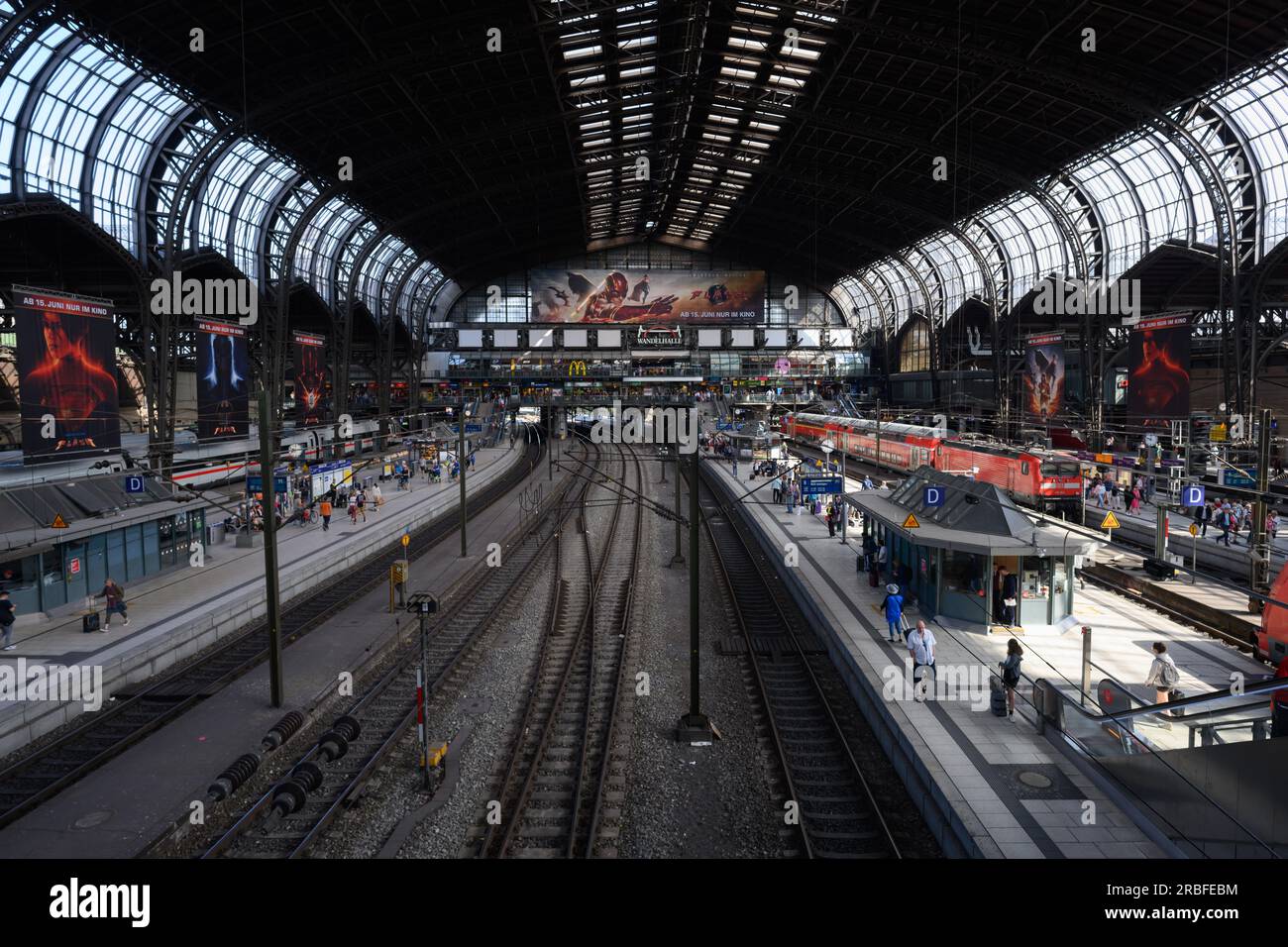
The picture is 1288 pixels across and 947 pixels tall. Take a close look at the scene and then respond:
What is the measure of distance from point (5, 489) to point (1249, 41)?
4144 centimetres

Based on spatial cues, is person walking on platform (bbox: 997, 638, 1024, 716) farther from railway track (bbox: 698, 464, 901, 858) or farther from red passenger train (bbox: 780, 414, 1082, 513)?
red passenger train (bbox: 780, 414, 1082, 513)

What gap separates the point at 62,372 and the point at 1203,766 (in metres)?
25.5

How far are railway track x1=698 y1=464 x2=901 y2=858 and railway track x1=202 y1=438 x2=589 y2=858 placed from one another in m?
5.84

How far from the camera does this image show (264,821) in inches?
368

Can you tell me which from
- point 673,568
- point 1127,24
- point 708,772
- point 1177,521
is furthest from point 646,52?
point 708,772

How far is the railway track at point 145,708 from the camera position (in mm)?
10336

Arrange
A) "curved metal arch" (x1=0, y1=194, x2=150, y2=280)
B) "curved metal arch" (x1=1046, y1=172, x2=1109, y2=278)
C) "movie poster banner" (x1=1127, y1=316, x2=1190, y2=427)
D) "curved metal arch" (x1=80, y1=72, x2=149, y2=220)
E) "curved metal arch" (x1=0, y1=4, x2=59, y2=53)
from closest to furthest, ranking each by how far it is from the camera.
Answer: "curved metal arch" (x1=0, y1=4, x2=59, y2=53)
"curved metal arch" (x1=0, y1=194, x2=150, y2=280)
"movie poster banner" (x1=1127, y1=316, x2=1190, y2=427)
"curved metal arch" (x1=80, y1=72, x2=149, y2=220)
"curved metal arch" (x1=1046, y1=172, x2=1109, y2=278)

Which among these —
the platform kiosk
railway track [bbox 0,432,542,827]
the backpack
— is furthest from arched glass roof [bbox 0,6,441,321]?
the backpack

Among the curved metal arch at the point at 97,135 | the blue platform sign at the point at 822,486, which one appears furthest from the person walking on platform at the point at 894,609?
the curved metal arch at the point at 97,135

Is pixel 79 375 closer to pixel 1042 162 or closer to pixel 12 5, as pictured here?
pixel 12 5

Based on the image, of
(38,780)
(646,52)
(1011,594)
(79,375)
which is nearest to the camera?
(38,780)

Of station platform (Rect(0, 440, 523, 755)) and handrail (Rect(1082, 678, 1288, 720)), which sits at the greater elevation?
handrail (Rect(1082, 678, 1288, 720))

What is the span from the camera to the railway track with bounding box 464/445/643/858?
895 centimetres

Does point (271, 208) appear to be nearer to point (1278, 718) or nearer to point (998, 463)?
point (998, 463)
